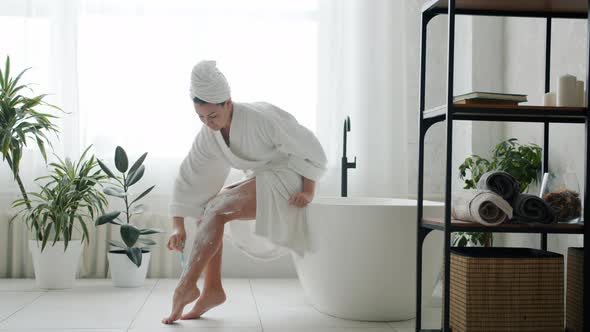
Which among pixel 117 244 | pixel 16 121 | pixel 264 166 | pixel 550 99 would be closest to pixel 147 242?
pixel 117 244

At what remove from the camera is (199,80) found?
277 centimetres

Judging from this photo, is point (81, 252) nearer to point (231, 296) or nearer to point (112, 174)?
point (112, 174)

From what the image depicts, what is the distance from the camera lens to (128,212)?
377 cm

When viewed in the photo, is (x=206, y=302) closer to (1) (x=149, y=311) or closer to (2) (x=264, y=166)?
(1) (x=149, y=311)

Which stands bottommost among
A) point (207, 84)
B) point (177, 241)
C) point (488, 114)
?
point (177, 241)

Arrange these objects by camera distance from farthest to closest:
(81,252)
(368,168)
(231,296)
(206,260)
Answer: (368,168) → (81,252) → (231,296) → (206,260)

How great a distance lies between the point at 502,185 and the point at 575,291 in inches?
17.1

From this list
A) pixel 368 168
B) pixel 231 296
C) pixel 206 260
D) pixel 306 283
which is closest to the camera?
pixel 206 260

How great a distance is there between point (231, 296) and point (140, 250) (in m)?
0.58

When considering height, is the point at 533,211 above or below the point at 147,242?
above

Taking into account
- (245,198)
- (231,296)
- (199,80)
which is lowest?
(231,296)

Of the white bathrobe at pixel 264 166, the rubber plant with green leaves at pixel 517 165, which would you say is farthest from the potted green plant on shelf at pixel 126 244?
the rubber plant with green leaves at pixel 517 165

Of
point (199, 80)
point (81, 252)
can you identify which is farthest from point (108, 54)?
point (199, 80)

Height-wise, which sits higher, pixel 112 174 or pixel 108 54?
pixel 108 54
